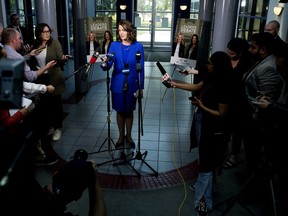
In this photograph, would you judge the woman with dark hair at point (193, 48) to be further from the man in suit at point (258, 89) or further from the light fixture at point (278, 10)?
the man in suit at point (258, 89)

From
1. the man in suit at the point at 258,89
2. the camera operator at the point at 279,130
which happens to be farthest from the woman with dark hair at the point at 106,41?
the camera operator at the point at 279,130

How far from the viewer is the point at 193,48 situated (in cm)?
613

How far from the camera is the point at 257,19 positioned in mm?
7926

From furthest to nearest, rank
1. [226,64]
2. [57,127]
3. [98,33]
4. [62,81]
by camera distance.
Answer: [98,33] → [57,127] → [62,81] → [226,64]

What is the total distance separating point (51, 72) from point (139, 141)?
1.81 meters

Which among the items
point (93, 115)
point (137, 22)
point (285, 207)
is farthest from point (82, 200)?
point (137, 22)

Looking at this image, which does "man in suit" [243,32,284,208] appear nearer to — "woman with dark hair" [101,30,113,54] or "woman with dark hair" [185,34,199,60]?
"woman with dark hair" [185,34,199,60]

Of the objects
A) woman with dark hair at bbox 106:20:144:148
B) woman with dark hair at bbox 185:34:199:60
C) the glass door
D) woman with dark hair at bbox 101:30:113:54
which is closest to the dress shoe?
woman with dark hair at bbox 106:20:144:148

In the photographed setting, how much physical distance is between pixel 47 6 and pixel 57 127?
228 cm

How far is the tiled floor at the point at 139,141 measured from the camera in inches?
153

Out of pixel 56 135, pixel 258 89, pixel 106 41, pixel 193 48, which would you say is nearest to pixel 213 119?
pixel 258 89

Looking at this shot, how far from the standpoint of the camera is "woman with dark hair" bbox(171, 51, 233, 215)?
9.29 ft

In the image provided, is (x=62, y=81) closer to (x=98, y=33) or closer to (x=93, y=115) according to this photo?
(x=93, y=115)

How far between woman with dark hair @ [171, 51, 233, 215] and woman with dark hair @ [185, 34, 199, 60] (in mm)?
3141
